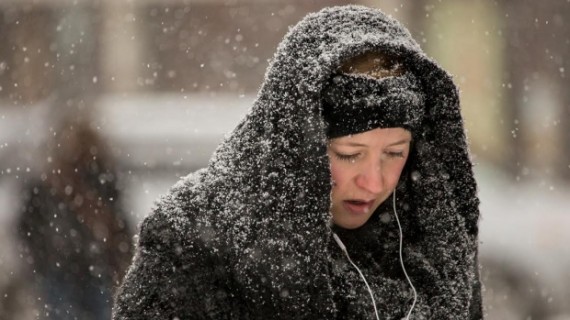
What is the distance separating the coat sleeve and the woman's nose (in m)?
0.41

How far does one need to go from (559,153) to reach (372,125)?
1088 cm

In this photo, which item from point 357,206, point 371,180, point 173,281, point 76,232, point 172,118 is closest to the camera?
point 173,281

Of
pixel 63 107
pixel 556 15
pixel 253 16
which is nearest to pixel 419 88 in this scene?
pixel 63 107

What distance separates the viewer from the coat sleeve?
246 centimetres

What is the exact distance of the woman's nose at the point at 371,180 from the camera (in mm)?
2598

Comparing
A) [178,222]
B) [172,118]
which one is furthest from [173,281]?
[172,118]

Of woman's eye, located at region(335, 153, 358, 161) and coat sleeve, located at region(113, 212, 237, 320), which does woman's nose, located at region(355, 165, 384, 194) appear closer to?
woman's eye, located at region(335, 153, 358, 161)

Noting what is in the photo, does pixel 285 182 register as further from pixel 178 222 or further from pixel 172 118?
pixel 172 118

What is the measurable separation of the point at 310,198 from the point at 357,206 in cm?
24

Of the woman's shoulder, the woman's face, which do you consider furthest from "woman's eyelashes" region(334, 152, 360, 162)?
the woman's shoulder

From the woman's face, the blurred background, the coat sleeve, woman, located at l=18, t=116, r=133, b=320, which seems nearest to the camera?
the coat sleeve

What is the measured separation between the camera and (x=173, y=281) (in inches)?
97.0

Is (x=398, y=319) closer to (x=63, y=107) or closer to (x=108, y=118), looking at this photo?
(x=63, y=107)

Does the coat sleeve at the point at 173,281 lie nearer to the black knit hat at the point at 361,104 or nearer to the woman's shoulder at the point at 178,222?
the woman's shoulder at the point at 178,222
